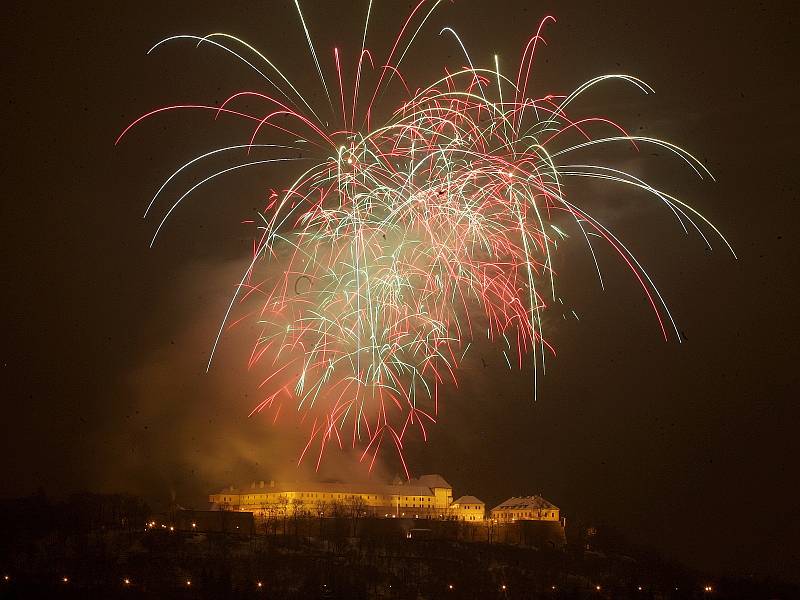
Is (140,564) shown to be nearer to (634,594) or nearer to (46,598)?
(46,598)

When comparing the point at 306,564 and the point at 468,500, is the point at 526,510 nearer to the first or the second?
the point at 468,500

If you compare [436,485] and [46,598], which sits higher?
[436,485]

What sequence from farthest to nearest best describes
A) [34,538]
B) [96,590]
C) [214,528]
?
[214,528], [34,538], [96,590]

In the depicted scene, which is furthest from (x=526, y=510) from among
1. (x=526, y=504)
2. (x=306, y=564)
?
(x=306, y=564)

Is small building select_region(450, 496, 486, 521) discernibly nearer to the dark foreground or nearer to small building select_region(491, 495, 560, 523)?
small building select_region(491, 495, 560, 523)

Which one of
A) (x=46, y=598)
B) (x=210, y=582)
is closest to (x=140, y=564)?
(x=210, y=582)

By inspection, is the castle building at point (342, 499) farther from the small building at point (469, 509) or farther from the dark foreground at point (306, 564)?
the dark foreground at point (306, 564)
